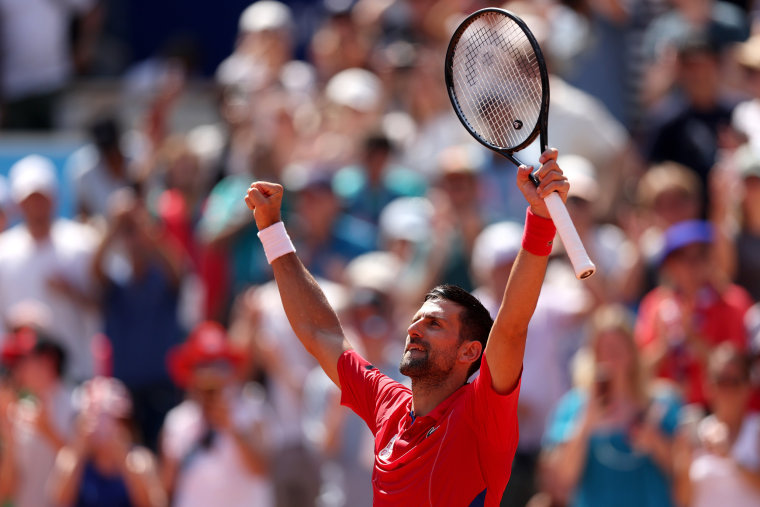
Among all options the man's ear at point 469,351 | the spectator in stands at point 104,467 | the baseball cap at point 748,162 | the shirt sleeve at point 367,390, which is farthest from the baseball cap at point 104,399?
the man's ear at point 469,351

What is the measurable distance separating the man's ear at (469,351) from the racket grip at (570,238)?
677 millimetres

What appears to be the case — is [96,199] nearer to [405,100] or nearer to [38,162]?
[38,162]

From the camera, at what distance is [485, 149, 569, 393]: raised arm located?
14.1 ft

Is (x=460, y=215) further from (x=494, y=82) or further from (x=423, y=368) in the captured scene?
(x=423, y=368)

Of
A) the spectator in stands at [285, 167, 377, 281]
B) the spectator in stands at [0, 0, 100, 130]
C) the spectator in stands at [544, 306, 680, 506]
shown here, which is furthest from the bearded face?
the spectator in stands at [0, 0, 100, 130]

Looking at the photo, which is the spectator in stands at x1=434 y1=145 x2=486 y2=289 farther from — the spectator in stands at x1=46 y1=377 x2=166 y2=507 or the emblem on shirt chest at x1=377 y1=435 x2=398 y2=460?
the emblem on shirt chest at x1=377 y1=435 x2=398 y2=460

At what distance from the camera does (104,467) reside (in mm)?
8398

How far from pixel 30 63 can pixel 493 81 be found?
868 cm

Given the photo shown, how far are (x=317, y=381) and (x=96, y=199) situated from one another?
3.02 meters

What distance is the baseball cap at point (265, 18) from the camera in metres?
12.1

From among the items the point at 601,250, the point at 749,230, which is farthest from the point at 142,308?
the point at 749,230

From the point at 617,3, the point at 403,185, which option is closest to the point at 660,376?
the point at 403,185

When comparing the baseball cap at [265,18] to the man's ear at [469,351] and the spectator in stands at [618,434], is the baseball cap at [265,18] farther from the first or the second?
the man's ear at [469,351]

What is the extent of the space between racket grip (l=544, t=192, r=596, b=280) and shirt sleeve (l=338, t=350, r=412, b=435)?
3.51 feet
